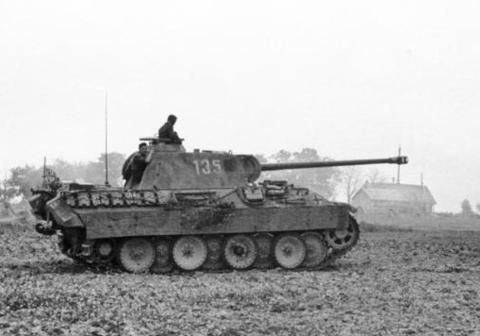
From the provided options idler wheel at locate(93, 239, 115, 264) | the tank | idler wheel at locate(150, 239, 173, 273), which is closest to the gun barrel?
the tank

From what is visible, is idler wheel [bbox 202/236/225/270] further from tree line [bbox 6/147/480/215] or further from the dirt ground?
tree line [bbox 6/147/480/215]

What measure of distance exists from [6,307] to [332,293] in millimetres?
5734

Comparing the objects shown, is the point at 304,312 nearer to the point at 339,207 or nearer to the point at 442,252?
the point at 339,207

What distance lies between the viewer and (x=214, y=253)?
1903 cm

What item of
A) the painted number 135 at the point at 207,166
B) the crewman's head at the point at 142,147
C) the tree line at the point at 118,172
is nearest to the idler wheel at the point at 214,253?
the painted number 135 at the point at 207,166

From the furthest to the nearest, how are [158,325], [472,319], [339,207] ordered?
[339,207] → [472,319] → [158,325]

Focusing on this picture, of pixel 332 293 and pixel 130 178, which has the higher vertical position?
pixel 130 178

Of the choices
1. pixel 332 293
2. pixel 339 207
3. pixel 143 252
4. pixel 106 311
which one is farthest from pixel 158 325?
pixel 339 207

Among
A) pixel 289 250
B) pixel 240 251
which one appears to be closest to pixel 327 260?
pixel 289 250

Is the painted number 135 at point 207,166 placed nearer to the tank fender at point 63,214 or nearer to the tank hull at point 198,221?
the tank hull at point 198,221

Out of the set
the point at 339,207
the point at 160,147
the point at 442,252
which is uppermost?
the point at 160,147

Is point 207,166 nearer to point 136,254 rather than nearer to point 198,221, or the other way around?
point 198,221

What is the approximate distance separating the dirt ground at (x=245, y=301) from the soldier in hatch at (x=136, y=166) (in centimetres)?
262

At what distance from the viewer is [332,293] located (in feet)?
45.4
